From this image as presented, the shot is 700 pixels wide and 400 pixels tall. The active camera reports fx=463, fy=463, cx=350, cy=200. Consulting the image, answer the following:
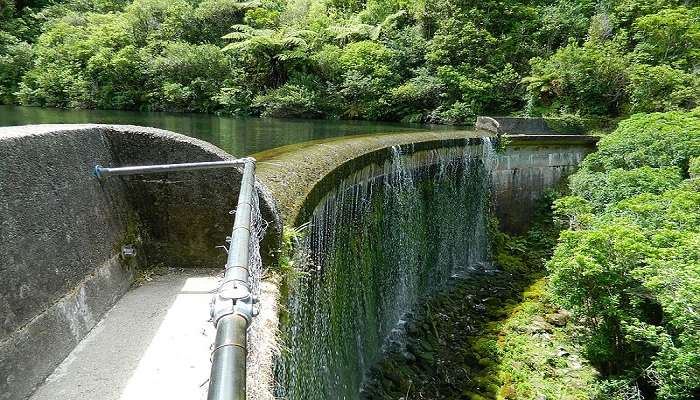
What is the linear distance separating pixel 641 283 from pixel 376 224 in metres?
3.98

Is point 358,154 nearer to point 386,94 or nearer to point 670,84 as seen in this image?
point 670,84

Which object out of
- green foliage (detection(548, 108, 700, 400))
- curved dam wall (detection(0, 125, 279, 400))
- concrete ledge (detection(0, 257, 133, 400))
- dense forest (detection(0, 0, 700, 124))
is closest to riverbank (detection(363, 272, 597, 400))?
green foliage (detection(548, 108, 700, 400))

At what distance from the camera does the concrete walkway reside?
225cm

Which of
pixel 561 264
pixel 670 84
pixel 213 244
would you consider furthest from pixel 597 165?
pixel 213 244

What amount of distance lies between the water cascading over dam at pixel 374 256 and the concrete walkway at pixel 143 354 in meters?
0.60

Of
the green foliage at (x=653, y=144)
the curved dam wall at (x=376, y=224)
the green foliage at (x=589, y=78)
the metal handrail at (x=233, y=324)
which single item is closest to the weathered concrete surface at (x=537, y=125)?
the curved dam wall at (x=376, y=224)

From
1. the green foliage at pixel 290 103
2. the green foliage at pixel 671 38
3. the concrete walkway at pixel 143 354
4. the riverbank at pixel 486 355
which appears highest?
the green foliage at pixel 671 38

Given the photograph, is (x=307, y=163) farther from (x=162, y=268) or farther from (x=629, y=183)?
(x=629, y=183)

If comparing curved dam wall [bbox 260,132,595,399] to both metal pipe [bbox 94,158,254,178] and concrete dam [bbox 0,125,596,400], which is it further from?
metal pipe [bbox 94,158,254,178]

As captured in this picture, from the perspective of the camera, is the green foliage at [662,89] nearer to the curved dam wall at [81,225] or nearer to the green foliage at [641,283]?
the green foliage at [641,283]

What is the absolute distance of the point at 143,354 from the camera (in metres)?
2.56

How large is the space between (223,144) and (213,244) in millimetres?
9258

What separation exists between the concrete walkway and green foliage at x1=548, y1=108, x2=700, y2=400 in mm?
5316

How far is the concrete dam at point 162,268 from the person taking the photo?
224 cm
